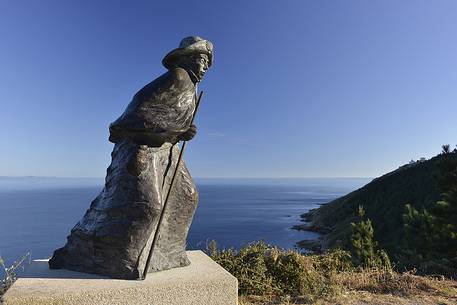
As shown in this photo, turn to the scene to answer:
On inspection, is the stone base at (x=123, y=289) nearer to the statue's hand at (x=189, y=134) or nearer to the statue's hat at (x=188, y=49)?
the statue's hand at (x=189, y=134)

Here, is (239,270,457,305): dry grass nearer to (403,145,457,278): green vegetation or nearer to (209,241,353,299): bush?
(209,241,353,299): bush

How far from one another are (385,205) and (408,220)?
42392mm

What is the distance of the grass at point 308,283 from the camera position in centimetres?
587

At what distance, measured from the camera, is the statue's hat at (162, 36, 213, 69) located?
4.62 meters

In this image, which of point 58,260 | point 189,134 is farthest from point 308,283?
point 58,260

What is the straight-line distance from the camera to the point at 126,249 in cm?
411

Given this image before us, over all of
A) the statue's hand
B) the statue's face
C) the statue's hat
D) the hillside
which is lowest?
the hillside

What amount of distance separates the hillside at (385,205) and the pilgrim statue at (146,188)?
36.4 metres

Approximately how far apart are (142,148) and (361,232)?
1930cm

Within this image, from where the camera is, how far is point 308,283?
6.50 m

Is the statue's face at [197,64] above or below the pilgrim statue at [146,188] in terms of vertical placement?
above

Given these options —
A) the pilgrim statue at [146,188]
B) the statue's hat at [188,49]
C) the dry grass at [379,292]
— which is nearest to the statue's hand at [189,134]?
the pilgrim statue at [146,188]

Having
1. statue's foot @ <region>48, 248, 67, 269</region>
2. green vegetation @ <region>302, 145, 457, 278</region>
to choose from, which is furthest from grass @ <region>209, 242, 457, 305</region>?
statue's foot @ <region>48, 248, 67, 269</region>

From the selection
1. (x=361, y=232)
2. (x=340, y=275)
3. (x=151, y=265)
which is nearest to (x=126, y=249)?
(x=151, y=265)
